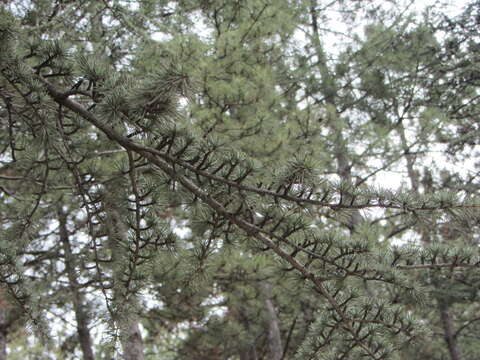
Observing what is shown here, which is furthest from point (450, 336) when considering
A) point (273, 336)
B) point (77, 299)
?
point (77, 299)

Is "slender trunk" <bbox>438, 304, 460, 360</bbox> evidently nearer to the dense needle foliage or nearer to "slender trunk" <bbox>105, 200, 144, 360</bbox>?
the dense needle foliage

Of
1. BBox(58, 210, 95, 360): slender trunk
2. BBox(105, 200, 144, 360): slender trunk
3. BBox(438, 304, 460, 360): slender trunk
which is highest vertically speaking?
BBox(58, 210, 95, 360): slender trunk

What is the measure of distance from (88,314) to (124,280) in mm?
3459

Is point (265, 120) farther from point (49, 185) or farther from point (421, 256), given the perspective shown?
point (421, 256)

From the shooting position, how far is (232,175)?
185 centimetres

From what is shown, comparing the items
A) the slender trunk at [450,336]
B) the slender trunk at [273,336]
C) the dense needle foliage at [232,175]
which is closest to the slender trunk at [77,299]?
the dense needle foliage at [232,175]

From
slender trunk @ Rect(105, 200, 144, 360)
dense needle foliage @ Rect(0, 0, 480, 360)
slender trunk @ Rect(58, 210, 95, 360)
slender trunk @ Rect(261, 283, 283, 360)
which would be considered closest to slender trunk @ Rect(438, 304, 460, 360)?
dense needle foliage @ Rect(0, 0, 480, 360)

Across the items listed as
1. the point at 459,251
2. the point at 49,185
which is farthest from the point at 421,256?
the point at 49,185

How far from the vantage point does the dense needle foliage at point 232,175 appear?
5.88ft

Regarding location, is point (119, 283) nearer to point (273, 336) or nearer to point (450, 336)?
point (273, 336)

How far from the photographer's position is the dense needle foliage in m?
1.79

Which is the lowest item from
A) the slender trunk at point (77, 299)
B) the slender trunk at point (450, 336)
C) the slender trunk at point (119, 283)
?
the slender trunk at point (119, 283)

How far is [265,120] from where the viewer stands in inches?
208

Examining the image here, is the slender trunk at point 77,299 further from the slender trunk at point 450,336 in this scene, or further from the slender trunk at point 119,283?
the slender trunk at point 450,336
